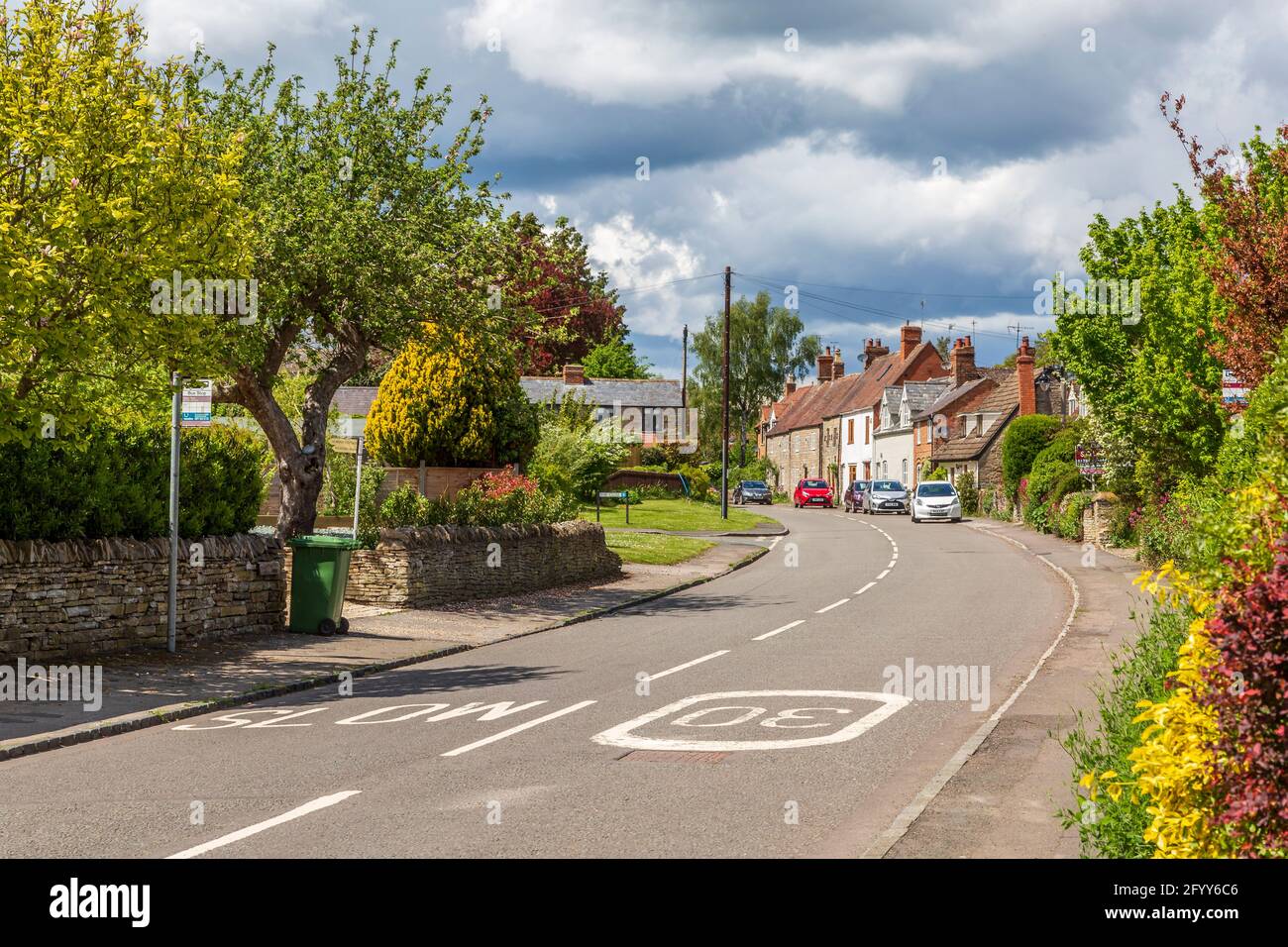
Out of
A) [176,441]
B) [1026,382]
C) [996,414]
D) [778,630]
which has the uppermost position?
[1026,382]

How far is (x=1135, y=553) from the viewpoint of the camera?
29.5m

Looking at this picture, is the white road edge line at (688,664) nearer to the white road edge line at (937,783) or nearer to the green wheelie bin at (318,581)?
the white road edge line at (937,783)

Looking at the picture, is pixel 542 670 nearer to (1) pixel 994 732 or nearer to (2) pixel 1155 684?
(1) pixel 994 732

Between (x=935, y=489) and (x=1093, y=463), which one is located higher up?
(x=1093, y=463)

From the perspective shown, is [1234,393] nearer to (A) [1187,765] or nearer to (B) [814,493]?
(A) [1187,765]

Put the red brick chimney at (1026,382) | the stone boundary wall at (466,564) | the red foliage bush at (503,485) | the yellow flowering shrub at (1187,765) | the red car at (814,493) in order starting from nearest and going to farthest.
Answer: the yellow flowering shrub at (1187,765)
the stone boundary wall at (466,564)
the red foliage bush at (503,485)
the red brick chimney at (1026,382)
the red car at (814,493)

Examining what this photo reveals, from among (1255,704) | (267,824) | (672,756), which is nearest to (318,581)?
(672,756)

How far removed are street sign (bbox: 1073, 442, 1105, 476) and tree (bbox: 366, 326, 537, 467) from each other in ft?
54.2

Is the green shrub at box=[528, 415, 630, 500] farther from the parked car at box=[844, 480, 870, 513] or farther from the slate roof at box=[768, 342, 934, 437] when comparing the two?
the slate roof at box=[768, 342, 934, 437]

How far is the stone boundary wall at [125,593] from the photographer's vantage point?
13.0m

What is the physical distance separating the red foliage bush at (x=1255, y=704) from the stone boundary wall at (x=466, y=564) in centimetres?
1683

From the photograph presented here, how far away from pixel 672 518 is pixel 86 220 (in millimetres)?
34870

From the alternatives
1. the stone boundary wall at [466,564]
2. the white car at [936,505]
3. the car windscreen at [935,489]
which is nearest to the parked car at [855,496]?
the car windscreen at [935,489]

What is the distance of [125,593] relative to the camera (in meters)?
14.3
